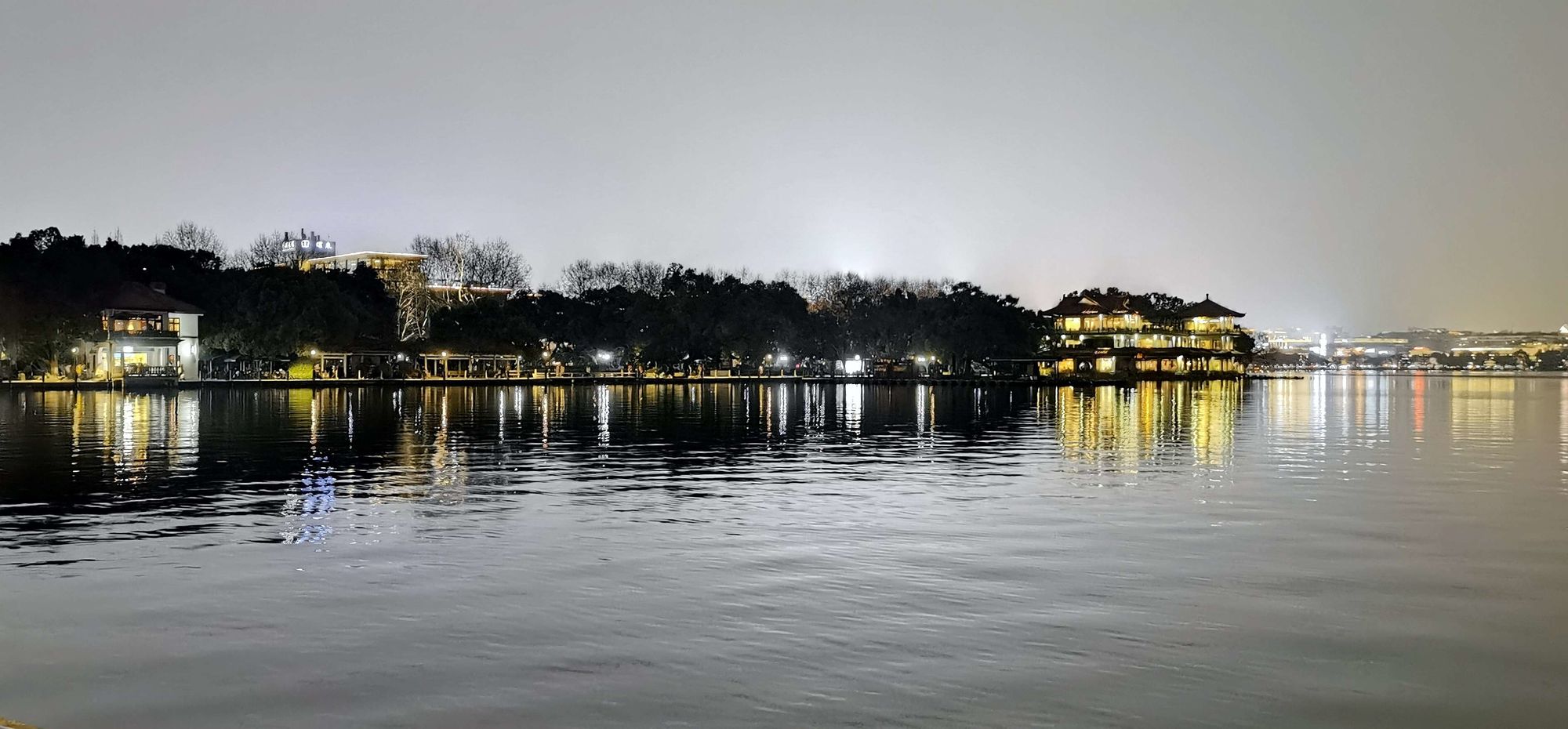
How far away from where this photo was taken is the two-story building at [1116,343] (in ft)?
431

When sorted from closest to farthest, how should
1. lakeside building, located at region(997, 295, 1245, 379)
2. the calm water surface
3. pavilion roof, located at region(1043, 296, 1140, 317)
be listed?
the calm water surface → lakeside building, located at region(997, 295, 1245, 379) → pavilion roof, located at region(1043, 296, 1140, 317)

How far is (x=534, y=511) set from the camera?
16516 millimetres

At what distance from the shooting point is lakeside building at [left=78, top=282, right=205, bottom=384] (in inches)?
3184

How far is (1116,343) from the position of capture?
132250 mm

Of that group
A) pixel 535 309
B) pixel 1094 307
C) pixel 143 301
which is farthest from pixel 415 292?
pixel 1094 307

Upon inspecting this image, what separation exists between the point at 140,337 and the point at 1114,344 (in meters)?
96.2

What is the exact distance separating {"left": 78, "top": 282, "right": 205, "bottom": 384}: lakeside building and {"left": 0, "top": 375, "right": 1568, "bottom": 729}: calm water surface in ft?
203

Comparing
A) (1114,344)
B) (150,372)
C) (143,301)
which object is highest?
(143,301)

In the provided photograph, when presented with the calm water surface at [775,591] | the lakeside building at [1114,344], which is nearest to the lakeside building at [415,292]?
the lakeside building at [1114,344]

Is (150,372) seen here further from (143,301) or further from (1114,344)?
(1114,344)

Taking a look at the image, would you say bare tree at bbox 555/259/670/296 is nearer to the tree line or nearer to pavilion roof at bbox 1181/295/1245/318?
the tree line

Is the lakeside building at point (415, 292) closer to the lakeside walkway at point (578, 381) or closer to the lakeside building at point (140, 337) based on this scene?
the lakeside walkway at point (578, 381)

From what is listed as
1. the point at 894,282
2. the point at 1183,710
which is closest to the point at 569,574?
the point at 1183,710

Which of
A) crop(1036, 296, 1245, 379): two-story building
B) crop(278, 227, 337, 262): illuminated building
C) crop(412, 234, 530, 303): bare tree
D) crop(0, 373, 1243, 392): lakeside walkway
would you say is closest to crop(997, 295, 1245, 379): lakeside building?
crop(1036, 296, 1245, 379): two-story building
